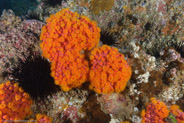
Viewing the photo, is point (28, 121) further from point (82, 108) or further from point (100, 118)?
point (100, 118)

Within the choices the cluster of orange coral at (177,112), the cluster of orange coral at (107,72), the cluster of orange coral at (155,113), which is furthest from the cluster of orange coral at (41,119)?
the cluster of orange coral at (177,112)

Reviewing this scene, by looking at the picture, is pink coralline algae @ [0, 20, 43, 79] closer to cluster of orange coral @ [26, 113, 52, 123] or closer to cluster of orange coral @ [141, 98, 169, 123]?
cluster of orange coral @ [26, 113, 52, 123]

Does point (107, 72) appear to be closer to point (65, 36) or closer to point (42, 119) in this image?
point (65, 36)

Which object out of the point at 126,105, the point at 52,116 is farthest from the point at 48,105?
the point at 126,105

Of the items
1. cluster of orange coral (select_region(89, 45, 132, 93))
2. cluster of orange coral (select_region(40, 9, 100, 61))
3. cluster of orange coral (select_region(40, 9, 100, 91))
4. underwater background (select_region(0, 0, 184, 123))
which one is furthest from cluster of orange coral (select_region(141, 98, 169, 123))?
cluster of orange coral (select_region(40, 9, 100, 61))

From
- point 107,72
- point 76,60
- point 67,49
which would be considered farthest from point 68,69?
point 107,72

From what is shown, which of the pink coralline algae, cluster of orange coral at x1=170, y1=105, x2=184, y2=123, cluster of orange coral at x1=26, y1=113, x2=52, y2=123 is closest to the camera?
cluster of orange coral at x1=26, y1=113, x2=52, y2=123

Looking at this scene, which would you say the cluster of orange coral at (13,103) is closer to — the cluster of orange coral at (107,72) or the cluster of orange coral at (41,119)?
the cluster of orange coral at (41,119)
